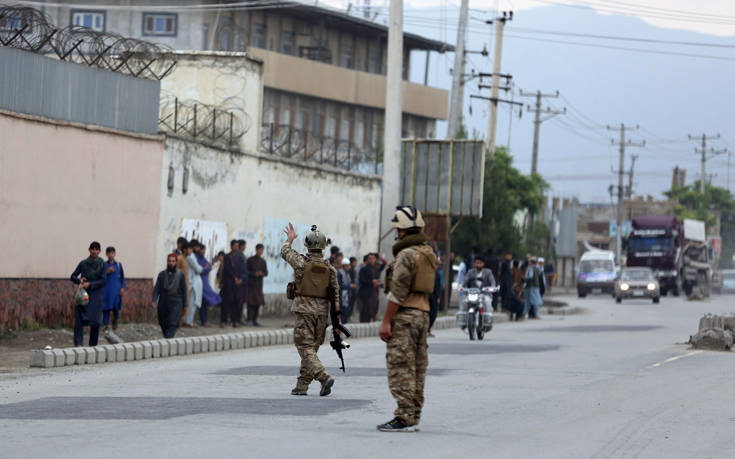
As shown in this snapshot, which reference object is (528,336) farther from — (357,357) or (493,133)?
(493,133)

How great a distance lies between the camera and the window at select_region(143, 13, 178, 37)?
2122 inches

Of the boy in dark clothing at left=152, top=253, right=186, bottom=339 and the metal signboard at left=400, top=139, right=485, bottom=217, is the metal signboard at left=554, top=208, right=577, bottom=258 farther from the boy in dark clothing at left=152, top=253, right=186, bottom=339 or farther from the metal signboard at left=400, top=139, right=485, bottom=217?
the boy in dark clothing at left=152, top=253, right=186, bottom=339

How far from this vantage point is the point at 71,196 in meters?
21.2

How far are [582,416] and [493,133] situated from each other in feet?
122

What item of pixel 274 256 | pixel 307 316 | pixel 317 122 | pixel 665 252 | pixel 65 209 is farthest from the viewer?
pixel 665 252

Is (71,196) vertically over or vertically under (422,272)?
over

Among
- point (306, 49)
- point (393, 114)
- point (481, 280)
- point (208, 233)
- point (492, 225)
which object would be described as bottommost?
point (481, 280)

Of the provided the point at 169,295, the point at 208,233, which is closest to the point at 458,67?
the point at 208,233

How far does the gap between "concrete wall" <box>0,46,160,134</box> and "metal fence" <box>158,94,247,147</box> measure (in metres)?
1.60

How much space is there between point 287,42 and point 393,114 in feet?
97.2

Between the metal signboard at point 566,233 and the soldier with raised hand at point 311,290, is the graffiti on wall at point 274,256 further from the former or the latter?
the metal signboard at point 566,233

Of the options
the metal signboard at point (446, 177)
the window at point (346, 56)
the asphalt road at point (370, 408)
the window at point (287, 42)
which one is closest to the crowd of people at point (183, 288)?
the asphalt road at point (370, 408)

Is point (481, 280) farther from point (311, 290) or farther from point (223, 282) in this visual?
point (311, 290)

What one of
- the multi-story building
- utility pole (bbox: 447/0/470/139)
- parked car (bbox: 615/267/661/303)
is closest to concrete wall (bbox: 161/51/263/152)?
utility pole (bbox: 447/0/470/139)
